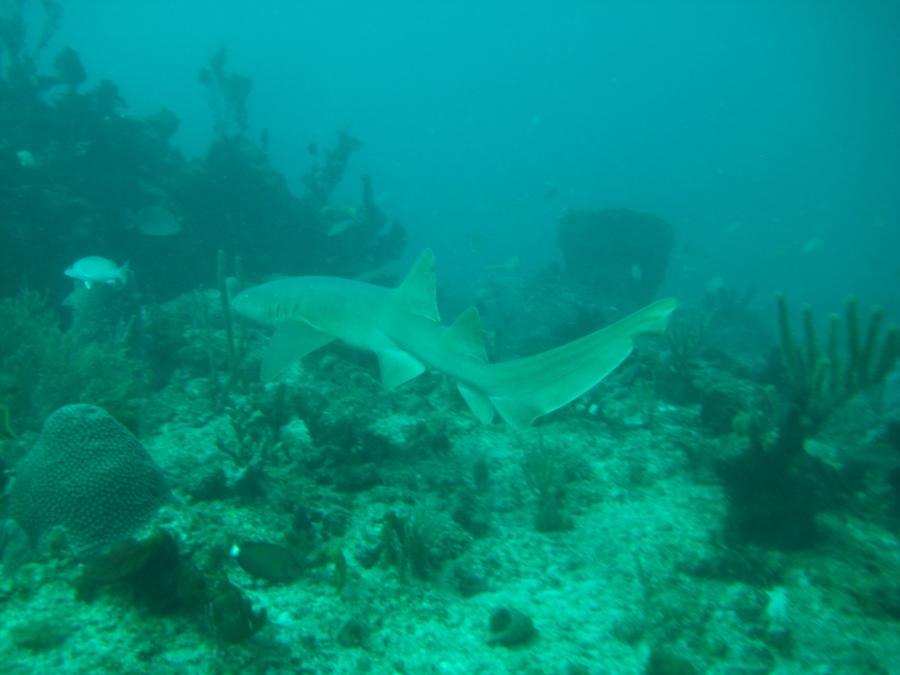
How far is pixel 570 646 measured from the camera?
3.42 m

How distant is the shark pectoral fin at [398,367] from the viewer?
204 inches

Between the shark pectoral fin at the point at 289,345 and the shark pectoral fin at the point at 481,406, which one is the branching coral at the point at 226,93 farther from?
the shark pectoral fin at the point at 481,406

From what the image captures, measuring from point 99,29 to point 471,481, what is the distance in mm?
217346

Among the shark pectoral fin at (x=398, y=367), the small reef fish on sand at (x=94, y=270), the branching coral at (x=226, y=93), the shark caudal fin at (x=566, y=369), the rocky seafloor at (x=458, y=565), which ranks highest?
the branching coral at (x=226, y=93)

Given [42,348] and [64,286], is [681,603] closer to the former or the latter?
[42,348]

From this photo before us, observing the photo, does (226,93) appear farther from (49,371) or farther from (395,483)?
(395,483)

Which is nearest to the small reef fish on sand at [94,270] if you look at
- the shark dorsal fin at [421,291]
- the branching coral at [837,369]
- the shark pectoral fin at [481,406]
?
the shark dorsal fin at [421,291]

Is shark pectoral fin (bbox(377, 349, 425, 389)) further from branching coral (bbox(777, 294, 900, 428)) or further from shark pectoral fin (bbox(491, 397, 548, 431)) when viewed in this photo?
branching coral (bbox(777, 294, 900, 428))

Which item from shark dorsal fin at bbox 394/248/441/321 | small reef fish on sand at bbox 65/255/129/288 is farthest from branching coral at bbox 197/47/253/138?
shark dorsal fin at bbox 394/248/441/321

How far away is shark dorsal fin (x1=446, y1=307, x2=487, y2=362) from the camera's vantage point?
452 cm

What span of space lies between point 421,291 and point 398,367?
94 cm

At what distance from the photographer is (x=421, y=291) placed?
5660 mm

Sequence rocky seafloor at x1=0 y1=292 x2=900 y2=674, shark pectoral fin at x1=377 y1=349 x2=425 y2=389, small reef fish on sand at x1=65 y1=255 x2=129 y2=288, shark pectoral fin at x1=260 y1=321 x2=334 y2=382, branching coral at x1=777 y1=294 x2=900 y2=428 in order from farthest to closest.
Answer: small reef fish on sand at x1=65 y1=255 x2=129 y2=288, shark pectoral fin at x1=260 y1=321 x2=334 y2=382, branching coral at x1=777 y1=294 x2=900 y2=428, shark pectoral fin at x1=377 y1=349 x2=425 y2=389, rocky seafloor at x1=0 y1=292 x2=900 y2=674

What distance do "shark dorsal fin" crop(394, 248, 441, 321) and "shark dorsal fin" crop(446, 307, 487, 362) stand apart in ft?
3.11
